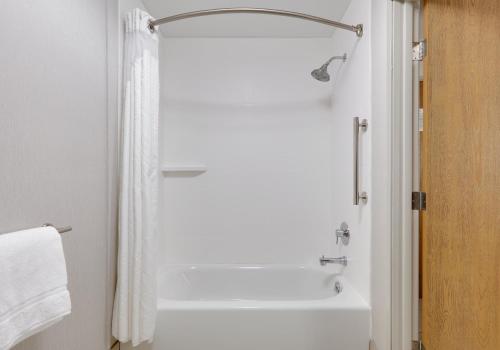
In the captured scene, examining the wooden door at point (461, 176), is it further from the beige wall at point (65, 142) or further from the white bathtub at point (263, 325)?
the beige wall at point (65, 142)

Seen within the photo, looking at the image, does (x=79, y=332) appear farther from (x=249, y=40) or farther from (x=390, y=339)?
(x=249, y=40)

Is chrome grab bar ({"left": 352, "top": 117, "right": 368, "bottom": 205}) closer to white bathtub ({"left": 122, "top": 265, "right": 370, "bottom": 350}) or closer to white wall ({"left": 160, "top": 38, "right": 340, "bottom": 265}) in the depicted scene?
white bathtub ({"left": 122, "top": 265, "right": 370, "bottom": 350})

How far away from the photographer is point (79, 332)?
4.24ft

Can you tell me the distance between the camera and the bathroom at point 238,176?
104cm

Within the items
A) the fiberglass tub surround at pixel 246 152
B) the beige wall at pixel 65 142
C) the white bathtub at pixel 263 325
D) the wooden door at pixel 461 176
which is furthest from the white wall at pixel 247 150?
the wooden door at pixel 461 176

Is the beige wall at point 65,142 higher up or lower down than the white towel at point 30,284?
higher up

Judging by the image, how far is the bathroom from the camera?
1043 mm

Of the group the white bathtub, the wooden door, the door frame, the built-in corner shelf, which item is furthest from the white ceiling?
the white bathtub

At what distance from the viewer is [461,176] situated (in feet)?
3.92

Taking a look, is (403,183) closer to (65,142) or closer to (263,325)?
(263,325)

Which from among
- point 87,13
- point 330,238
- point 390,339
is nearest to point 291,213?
point 330,238

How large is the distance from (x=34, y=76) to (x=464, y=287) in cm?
168

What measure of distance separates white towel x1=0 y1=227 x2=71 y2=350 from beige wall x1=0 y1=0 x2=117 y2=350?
9cm

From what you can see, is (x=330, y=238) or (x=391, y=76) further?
(x=330, y=238)
